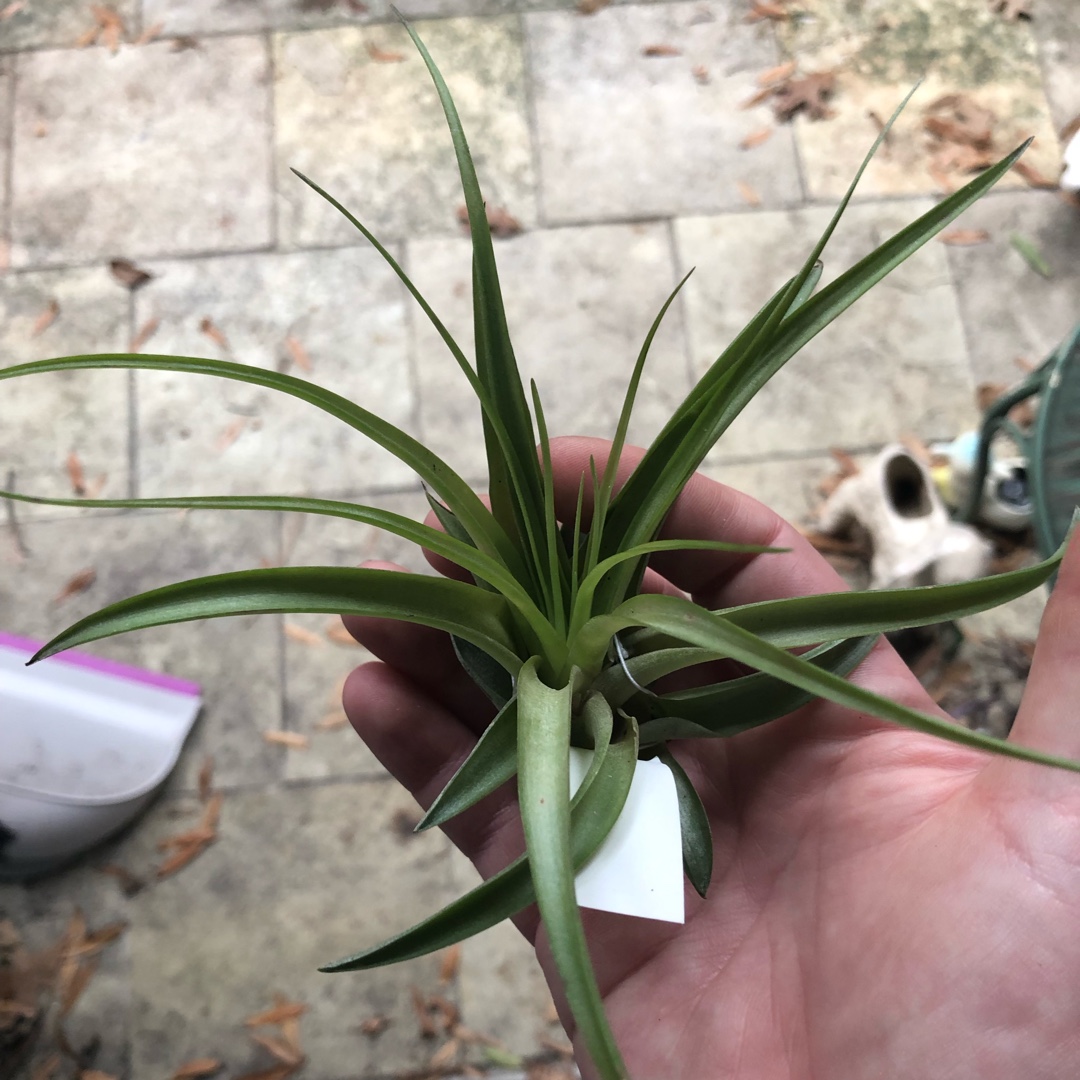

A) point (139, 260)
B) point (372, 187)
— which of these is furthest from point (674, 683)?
point (139, 260)

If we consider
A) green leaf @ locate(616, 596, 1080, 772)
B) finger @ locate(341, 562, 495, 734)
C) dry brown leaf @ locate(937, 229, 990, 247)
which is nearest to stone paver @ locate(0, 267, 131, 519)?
finger @ locate(341, 562, 495, 734)

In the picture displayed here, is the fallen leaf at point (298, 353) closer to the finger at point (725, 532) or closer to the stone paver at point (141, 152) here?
the stone paver at point (141, 152)

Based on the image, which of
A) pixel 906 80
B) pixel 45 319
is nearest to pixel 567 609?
pixel 45 319

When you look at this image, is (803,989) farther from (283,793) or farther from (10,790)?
(10,790)

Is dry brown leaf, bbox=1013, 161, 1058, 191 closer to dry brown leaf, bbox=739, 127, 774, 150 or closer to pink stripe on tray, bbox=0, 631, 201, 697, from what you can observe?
dry brown leaf, bbox=739, 127, 774, 150

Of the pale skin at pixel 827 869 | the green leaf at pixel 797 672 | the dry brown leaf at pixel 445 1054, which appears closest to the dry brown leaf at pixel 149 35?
the pale skin at pixel 827 869

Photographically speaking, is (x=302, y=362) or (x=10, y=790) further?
(x=302, y=362)
